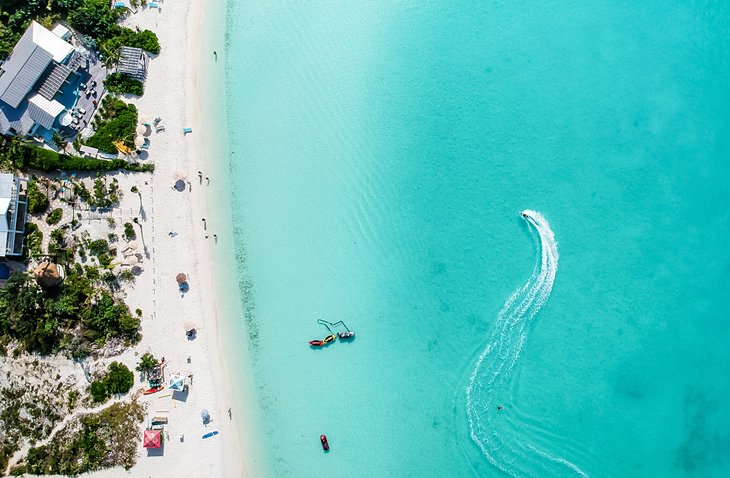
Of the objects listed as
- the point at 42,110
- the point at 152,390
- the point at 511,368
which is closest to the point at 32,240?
the point at 42,110

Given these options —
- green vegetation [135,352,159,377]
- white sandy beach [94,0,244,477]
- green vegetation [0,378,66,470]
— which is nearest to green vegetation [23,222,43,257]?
white sandy beach [94,0,244,477]

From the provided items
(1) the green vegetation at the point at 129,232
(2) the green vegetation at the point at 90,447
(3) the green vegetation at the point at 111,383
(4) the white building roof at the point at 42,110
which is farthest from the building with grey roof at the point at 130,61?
(2) the green vegetation at the point at 90,447

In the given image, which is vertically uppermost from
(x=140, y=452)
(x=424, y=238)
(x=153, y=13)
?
(x=153, y=13)

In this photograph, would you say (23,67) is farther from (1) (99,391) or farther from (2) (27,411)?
(2) (27,411)

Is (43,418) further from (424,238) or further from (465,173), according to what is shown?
(465,173)

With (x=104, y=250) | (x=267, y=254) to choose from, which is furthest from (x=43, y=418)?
(x=267, y=254)
